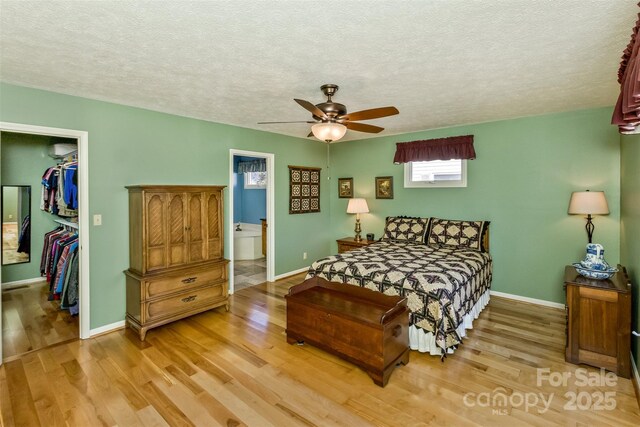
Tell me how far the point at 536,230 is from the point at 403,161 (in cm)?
205

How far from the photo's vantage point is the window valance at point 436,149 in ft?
14.4

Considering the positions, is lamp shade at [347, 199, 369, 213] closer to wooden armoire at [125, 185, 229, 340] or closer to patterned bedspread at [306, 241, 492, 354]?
patterned bedspread at [306, 241, 492, 354]

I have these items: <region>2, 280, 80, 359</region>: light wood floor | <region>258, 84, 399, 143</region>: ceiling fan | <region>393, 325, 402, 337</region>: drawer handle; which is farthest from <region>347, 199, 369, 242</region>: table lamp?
<region>2, 280, 80, 359</region>: light wood floor

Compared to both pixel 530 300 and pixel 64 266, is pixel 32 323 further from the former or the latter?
pixel 530 300

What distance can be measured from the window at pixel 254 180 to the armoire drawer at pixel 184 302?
12.6 ft

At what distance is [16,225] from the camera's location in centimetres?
473

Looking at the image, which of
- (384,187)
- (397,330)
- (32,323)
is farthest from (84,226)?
(384,187)

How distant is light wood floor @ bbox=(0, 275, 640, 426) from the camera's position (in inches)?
80.0

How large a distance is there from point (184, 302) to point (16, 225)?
3.48m

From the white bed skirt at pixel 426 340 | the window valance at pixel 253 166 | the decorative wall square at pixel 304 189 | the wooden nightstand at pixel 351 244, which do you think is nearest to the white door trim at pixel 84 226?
the decorative wall square at pixel 304 189

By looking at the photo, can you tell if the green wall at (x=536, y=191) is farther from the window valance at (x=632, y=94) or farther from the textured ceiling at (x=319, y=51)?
the window valance at (x=632, y=94)

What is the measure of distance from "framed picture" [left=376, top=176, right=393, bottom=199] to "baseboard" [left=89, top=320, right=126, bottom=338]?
411 cm

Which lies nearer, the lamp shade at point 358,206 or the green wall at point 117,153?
the green wall at point 117,153

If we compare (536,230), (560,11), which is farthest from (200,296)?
(536,230)
